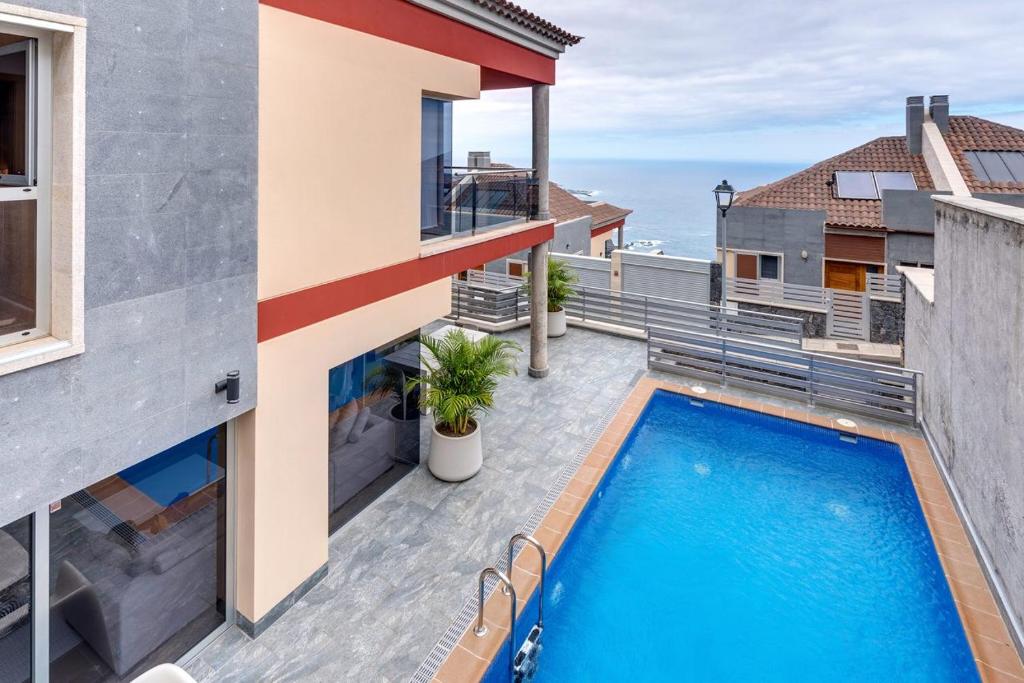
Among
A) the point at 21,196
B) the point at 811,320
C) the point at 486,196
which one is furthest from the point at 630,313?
the point at 21,196

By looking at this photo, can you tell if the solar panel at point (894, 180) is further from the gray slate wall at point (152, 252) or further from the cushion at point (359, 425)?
the gray slate wall at point (152, 252)

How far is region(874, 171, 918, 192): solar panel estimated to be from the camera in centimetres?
2264

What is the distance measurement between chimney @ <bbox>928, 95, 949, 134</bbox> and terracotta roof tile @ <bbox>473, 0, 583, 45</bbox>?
21.6 meters

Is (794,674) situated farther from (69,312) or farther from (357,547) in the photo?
(69,312)

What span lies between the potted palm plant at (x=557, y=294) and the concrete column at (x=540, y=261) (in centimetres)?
245

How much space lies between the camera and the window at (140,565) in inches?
181

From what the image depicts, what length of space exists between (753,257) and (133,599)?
23.6 m

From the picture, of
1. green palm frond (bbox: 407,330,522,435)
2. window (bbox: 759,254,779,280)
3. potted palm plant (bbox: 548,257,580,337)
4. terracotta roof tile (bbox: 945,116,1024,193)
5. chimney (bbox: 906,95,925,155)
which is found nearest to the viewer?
green palm frond (bbox: 407,330,522,435)

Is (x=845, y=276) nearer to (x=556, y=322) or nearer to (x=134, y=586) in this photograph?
(x=556, y=322)

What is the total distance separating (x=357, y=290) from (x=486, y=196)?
21.5 ft

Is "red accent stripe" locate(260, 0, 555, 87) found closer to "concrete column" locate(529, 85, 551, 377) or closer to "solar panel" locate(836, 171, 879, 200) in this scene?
"concrete column" locate(529, 85, 551, 377)

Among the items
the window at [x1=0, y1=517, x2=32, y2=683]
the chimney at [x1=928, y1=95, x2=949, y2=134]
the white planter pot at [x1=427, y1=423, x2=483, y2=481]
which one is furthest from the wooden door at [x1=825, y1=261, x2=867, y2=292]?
the window at [x1=0, y1=517, x2=32, y2=683]

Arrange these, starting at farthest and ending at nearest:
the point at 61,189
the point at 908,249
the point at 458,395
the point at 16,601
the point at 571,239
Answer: the point at 571,239 → the point at 908,249 → the point at 458,395 → the point at 16,601 → the point at 61,189

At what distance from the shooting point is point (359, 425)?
7953 mm
